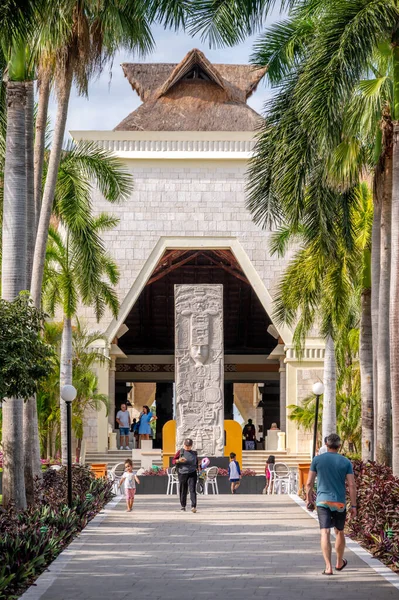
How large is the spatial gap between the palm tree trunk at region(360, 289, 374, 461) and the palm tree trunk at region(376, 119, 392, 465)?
3261mm

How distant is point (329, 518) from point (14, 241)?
19.3ft

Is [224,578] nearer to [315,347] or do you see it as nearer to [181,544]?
[181,544]

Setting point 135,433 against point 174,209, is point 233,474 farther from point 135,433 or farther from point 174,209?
point 135,433

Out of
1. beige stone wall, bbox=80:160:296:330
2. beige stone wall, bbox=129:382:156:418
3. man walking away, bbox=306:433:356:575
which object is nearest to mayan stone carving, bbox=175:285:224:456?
beige stone wall, bbox=80:160:296:330

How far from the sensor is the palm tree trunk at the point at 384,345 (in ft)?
53.7

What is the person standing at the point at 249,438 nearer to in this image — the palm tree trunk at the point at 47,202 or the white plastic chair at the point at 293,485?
the white plastic chair at the point at 293,485

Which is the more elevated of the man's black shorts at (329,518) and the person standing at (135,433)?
the man's black shorts at (329,518)

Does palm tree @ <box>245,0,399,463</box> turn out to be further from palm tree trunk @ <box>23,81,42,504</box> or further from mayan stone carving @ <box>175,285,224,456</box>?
mayan stone carving @ <box>175,285,224,456</box>

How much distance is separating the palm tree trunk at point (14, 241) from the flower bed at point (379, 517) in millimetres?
4306

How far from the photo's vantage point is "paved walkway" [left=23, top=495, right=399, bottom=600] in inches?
370

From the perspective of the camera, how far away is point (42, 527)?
11820 millimetres

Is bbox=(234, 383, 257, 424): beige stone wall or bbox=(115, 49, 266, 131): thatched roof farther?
bbox=(234, 383, 257, 424): beige stone wall

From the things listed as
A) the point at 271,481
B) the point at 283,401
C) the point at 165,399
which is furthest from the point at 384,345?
the point at 165,399

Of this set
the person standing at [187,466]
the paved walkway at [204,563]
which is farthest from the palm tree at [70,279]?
the paved walkway at [204,563]
